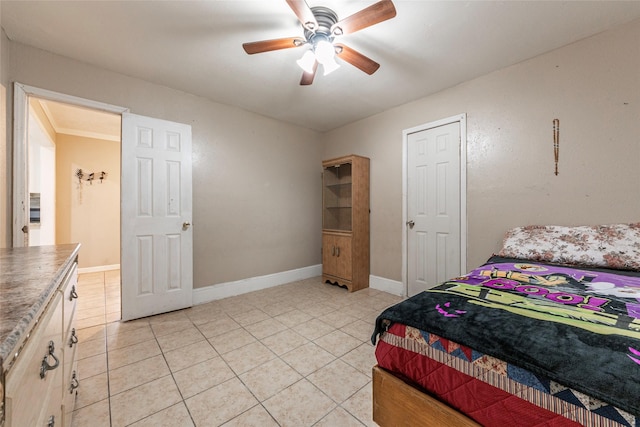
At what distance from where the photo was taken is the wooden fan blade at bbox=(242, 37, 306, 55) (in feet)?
5.94

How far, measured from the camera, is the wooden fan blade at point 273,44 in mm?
1812

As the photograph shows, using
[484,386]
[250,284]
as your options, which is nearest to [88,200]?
[250,284]

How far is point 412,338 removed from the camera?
1.04m

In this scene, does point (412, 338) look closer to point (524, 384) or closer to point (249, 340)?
point (524, 384)

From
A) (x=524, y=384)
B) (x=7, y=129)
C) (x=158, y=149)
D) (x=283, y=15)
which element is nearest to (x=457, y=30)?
(x=283, y=15)

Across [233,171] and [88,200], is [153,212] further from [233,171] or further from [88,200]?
[88,200]

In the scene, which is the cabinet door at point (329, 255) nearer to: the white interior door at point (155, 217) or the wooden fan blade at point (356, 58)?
the white interior door at point (155, 217)

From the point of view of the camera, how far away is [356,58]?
198 cm

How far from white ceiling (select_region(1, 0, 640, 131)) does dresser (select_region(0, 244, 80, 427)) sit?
1.81 m

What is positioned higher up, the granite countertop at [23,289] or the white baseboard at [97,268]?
the granite countertop at [23,289]

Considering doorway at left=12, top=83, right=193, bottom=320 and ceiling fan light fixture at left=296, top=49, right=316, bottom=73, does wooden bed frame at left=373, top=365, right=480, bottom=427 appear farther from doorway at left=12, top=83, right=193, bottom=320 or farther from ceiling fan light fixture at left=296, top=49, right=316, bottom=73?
doorway at left=12, top=83, right=193, bottom=320

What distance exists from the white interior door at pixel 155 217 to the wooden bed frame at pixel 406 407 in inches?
98.6

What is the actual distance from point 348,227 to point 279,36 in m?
2.50

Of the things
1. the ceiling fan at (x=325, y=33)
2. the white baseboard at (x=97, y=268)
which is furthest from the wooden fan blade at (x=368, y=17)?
the white baseboard at (x=97, y=268)
